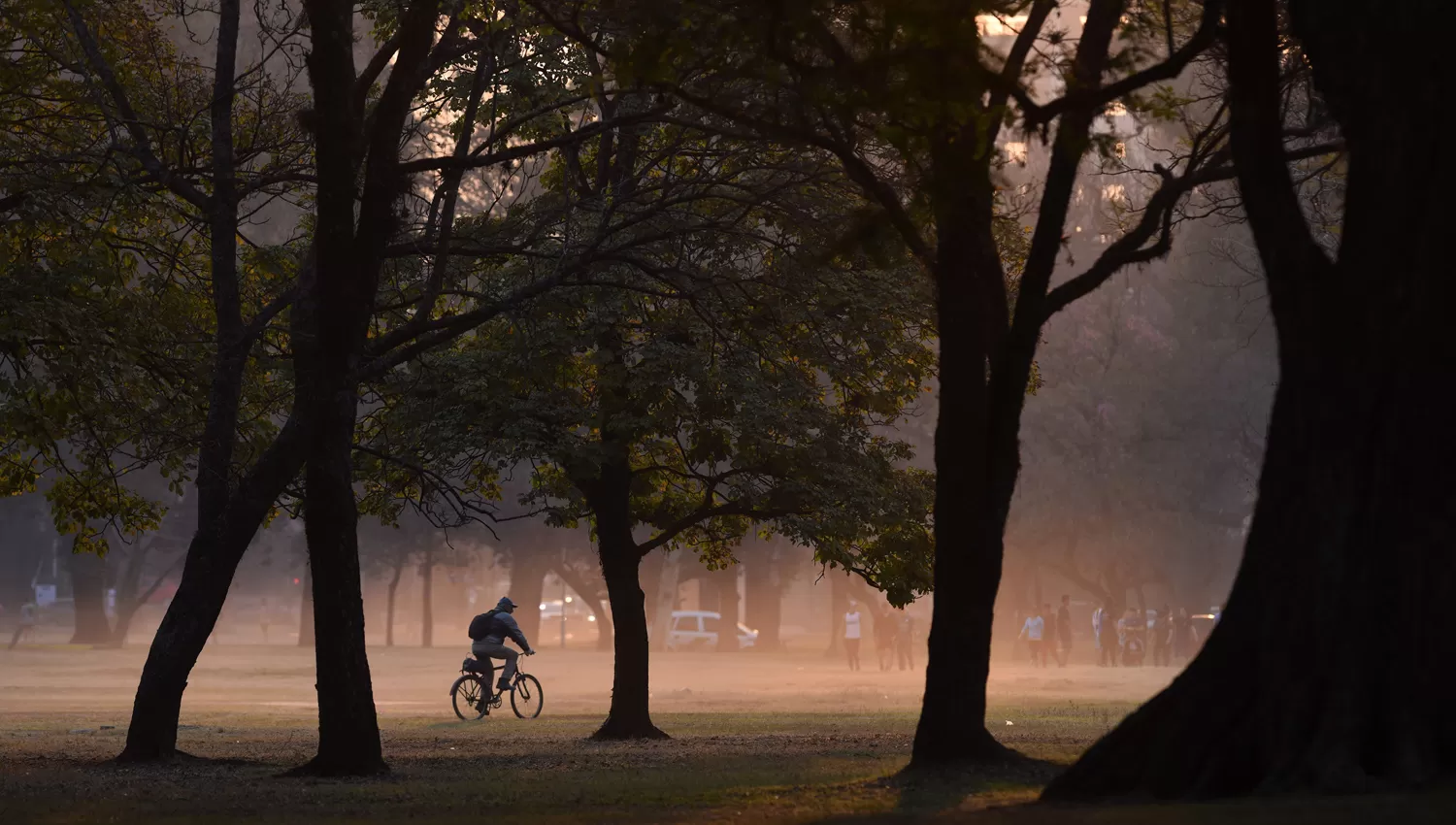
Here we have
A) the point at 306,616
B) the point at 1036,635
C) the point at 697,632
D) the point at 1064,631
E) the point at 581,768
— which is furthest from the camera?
the point at 697,632

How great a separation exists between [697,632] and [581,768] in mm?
57012

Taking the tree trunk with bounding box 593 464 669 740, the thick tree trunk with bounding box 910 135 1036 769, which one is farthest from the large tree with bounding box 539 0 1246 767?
the tree trunk with bounding box 593 464 669 740

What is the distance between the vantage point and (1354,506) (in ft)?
28.3

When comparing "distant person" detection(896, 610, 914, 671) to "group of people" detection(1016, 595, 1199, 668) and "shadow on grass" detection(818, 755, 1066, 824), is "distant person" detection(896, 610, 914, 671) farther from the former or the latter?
"shadow on grass" detection(818, 755, 1066, 824)

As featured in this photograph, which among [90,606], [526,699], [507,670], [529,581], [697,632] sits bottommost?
[526,699]

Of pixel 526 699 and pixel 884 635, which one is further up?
pixel 884 635

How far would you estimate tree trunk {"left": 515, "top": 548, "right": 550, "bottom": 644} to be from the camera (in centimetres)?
6581

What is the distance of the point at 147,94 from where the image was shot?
19203 mm

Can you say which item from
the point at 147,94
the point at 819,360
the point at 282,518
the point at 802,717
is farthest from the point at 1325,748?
the point at 282,518

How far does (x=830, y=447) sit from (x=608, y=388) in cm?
294

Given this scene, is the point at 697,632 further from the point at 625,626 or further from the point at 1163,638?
the point at 625,626

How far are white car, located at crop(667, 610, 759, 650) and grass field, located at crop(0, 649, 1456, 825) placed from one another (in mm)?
34383

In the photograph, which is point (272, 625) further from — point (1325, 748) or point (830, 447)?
point (1325, 748)

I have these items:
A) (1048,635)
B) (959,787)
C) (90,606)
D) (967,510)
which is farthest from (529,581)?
(959,787)
